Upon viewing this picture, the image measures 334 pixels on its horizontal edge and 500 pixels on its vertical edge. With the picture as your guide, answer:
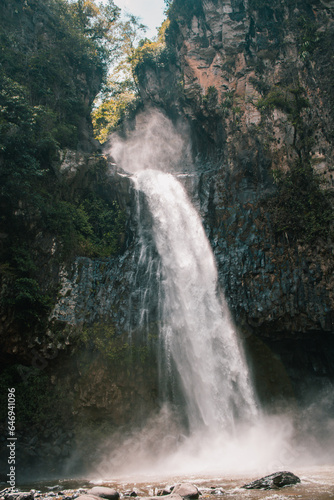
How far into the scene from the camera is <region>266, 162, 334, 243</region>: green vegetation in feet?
50.6

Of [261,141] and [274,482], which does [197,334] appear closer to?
[274,482]

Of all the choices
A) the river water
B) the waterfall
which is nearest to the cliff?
the waterfall

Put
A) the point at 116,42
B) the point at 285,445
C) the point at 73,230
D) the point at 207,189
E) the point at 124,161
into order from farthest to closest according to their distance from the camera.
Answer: the point at 116,42 → the point at 124,161 → the point at 207,189 → the point at 73,230 → the point at 285,445

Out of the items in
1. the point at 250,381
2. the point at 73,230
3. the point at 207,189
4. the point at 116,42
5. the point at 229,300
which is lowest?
the point at 250,381

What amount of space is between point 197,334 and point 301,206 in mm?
7388

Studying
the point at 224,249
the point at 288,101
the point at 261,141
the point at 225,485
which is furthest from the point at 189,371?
the point at 288,101

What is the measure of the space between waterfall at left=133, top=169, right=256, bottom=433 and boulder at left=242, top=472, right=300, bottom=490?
4.52m

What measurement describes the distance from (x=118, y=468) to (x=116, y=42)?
3038 cm

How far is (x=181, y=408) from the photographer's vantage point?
13914mm

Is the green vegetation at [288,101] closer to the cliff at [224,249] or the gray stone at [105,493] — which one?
the cliff at [224,249]

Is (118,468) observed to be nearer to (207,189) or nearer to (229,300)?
(229,300)

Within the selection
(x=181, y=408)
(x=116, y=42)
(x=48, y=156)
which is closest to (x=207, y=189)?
(x=48, y=156)

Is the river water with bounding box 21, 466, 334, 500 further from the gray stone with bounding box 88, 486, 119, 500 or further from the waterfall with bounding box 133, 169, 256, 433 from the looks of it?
the waterfall with bounding box 133, 169, 256, 433

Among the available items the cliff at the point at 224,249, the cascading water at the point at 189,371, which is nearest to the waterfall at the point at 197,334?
the cascading water at the point at 189,371
